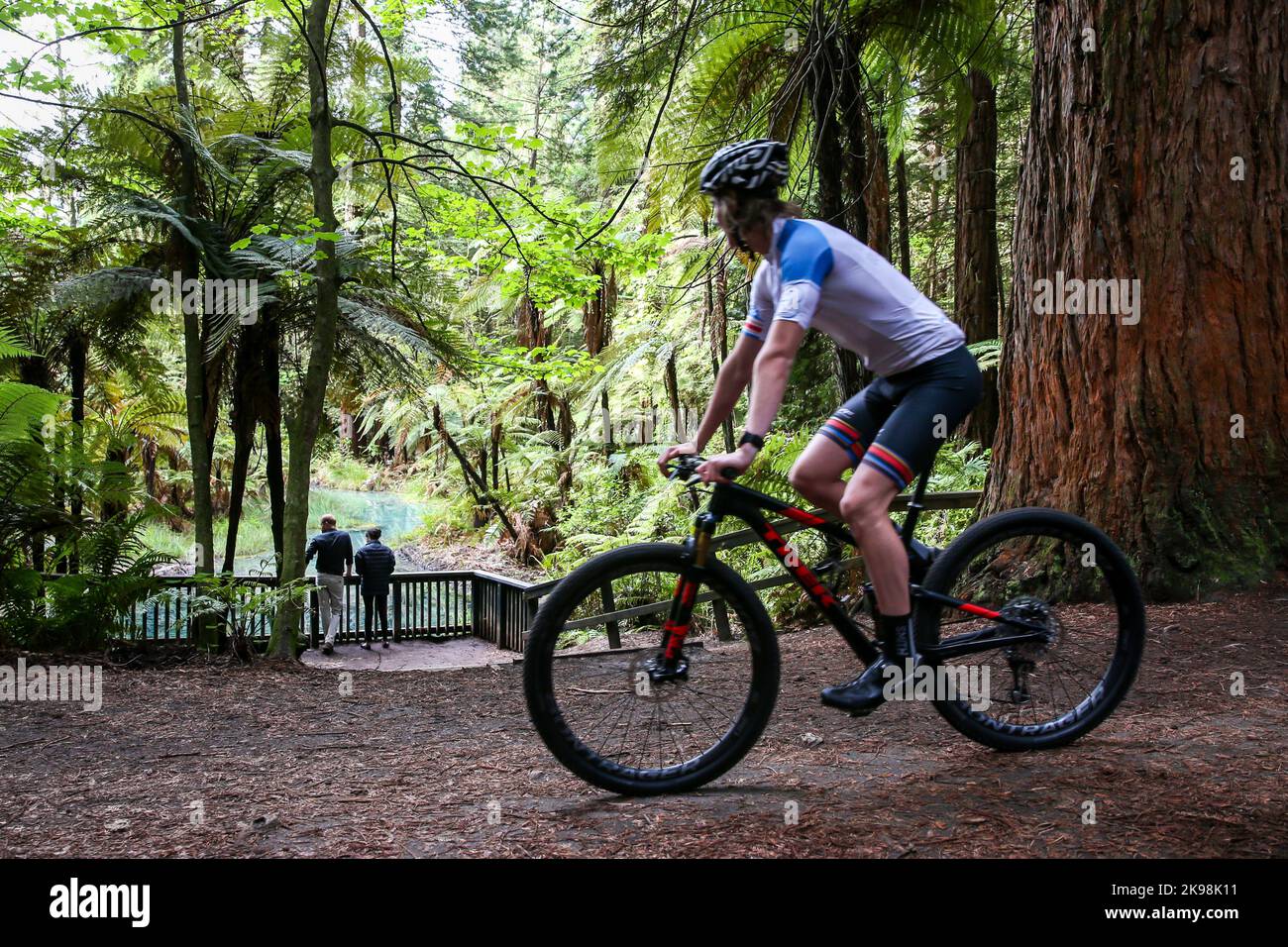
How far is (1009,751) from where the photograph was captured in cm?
329

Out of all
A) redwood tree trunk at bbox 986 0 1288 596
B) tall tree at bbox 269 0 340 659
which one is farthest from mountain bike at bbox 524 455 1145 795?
tall tree at bbox 269 0 340 659

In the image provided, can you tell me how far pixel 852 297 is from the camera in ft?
9.59

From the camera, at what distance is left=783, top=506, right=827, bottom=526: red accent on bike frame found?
3010 millimetres

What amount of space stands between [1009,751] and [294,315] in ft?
36.1

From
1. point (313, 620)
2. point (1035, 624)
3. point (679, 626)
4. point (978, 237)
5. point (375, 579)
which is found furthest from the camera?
point (375, 579)

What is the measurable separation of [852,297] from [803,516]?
0.70 meters

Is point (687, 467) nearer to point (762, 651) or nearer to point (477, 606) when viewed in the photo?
point (762, 651)

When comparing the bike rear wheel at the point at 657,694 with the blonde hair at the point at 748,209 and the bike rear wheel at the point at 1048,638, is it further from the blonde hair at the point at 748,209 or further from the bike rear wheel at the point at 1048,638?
the blonde hair at the point at 748,209

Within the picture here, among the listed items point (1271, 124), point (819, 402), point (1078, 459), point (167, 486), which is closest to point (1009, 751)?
point (1078, 459)

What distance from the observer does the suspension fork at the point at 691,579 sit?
2.95 meters

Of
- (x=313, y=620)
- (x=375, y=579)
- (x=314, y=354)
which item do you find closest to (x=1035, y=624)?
(x=314, y=354)

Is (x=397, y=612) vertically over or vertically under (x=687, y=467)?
under
